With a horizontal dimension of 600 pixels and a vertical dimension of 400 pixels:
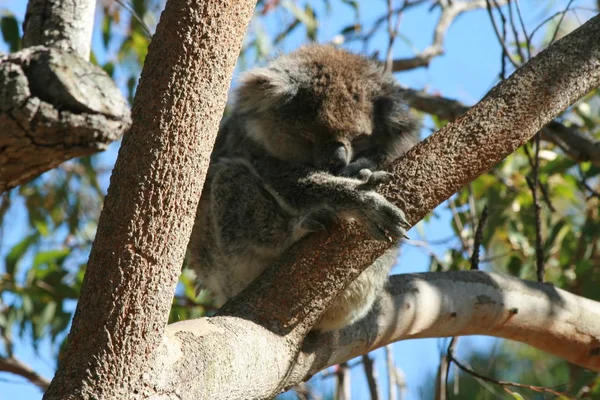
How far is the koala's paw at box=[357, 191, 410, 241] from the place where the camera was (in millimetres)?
2117

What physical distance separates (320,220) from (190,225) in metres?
0.60

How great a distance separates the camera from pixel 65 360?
68.6 inches

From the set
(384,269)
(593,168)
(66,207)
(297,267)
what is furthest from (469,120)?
(66,207)

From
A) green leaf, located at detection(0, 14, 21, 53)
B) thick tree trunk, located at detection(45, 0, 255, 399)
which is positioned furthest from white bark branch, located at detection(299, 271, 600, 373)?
green leaf, located at detection(0, 14, 21, 53)

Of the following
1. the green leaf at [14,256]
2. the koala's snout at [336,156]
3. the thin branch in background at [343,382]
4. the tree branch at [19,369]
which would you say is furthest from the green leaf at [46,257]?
the koala's snout at [336,156]

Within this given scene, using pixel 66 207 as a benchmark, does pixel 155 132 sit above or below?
below

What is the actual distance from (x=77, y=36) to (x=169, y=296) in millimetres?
735

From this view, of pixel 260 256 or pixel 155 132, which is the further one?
pixel 260 256

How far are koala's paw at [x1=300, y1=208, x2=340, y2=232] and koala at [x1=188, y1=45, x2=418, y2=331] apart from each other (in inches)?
12.1

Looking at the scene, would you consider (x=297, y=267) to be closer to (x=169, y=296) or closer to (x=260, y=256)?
(x=169, y=296)

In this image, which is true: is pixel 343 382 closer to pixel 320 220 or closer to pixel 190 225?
pixel 320 220

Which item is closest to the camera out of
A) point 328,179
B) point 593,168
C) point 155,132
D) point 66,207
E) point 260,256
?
point 155,132

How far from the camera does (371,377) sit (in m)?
3.54

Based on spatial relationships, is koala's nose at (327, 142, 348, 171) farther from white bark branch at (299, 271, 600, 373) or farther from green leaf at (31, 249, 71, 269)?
green leaf at (31, 249, 71, 269)
